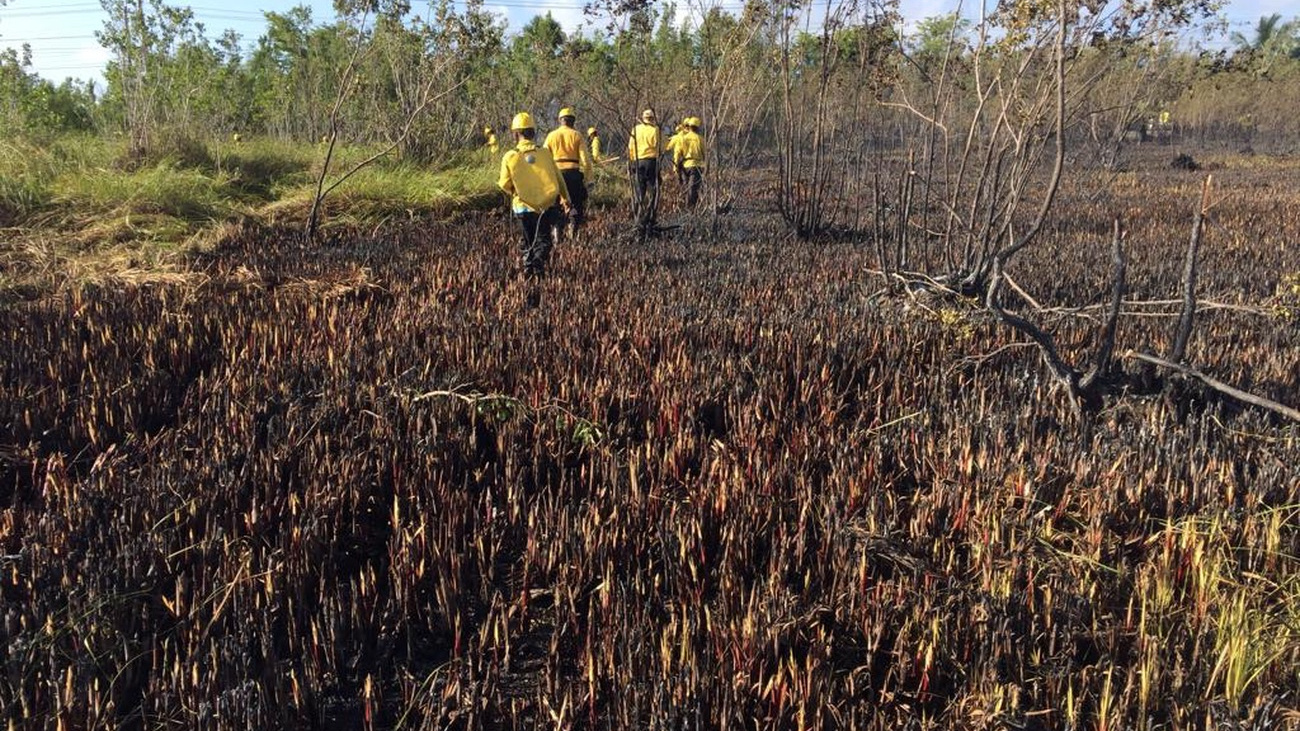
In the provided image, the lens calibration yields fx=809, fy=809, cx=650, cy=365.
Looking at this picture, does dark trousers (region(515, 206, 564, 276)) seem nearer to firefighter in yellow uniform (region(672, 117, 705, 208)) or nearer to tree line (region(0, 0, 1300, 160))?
tree line (region(0, 0, 1300, 160))

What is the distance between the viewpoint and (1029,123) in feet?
14.3

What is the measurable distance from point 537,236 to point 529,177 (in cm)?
45

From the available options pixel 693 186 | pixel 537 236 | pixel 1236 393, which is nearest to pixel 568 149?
pixel 537 236

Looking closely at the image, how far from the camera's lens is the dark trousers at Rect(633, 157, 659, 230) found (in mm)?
8141

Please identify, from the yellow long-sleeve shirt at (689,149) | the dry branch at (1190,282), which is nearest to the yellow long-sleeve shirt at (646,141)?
the yellow long-sleeve shirt at (689,149)

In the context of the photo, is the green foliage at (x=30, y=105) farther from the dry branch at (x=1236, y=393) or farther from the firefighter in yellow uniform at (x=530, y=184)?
the dry branch at (x=1236, y=393)

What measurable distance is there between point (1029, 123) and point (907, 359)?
5.53 feet

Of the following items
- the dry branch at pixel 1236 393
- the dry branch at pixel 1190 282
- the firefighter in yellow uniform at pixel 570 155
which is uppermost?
the firefighter in yellow uniform at pixel 570 155

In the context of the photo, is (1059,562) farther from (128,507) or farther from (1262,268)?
(1262,268)

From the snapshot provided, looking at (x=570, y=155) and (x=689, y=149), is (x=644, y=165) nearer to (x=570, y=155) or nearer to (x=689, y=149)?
(x=570, y=155)

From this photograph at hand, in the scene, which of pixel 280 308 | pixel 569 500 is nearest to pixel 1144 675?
pixel 569 500

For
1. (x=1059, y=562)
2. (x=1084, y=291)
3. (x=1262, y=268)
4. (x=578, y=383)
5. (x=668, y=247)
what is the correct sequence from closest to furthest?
Answer: (x=1059, y=562)
(x=578, y=383)
(x=1084, y=291)
(x=1262, y=268)
(x=668, y=247)

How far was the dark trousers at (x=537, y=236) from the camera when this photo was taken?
6.13m

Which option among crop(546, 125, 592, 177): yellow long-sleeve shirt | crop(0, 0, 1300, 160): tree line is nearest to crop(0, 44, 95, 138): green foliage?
crop(0, 0, 1300, 160): tree line
